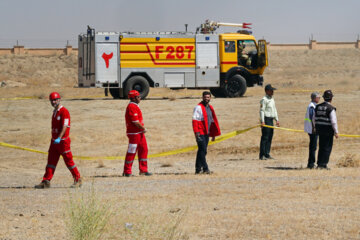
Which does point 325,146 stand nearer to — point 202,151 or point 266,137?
point 202,151

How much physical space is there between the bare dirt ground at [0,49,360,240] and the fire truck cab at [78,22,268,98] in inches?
38.5

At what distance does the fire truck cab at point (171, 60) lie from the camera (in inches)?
1201

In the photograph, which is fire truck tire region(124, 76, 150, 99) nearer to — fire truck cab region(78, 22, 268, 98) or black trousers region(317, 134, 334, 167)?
fire truck cab region(78, 22, 268, 98)

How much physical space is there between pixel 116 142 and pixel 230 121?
497 cm

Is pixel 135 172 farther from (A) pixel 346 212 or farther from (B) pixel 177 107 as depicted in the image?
(B) pixel 177 107

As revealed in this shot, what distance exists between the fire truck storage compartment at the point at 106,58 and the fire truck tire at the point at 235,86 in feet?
16.8

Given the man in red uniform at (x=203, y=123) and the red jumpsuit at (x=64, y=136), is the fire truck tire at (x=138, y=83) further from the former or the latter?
the red jumpsuit at (x=64, y=136)

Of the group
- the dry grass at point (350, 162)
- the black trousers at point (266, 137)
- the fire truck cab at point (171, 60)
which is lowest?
the dry grass at point (350, 162)

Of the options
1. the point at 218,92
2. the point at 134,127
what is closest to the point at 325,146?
the point at 134,127

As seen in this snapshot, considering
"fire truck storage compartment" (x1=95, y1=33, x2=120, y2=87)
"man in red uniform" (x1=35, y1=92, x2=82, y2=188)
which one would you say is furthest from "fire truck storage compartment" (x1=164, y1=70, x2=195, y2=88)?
"man in red uniform" (x1=35, y1=92, x2=82, y2=188)

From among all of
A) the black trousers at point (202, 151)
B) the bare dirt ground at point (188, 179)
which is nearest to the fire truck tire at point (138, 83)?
the bare dirt ground at point (188, 179)

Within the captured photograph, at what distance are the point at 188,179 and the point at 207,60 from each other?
60.9 feet

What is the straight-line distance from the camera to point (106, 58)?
1199 inches

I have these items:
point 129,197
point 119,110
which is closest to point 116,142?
point 119,110
